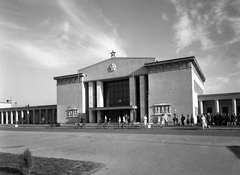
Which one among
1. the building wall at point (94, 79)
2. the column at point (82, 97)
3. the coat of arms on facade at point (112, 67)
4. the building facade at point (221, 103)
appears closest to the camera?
the building facade at point (221, 103)

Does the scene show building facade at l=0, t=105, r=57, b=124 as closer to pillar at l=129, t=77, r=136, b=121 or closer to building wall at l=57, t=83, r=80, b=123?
building wall at l=57, t=83, r=80, b=123

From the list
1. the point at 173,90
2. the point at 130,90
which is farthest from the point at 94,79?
the point at 173,90

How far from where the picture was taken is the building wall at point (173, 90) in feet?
126

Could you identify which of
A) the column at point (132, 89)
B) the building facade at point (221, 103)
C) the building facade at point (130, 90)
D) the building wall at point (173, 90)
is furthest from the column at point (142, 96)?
the building facade at point (221, 103)

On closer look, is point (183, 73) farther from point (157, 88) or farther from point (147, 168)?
point (147, 168)

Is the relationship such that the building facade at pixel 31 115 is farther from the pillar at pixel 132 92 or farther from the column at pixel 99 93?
the pillar at pixel 132 92

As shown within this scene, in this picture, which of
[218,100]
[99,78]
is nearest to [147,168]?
[218,100]

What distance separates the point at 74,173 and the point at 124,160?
2.59 m

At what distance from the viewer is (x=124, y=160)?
8.95m

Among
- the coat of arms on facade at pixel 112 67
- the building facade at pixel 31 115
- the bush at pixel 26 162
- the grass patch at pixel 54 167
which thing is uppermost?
the coat of arms on facade at pixel 112 67

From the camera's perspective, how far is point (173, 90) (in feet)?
131

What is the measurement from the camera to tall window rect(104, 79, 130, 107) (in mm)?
47906

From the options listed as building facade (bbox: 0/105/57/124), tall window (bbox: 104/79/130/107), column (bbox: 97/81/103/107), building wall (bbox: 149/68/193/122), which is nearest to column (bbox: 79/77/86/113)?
column (bbox: 97/81/103/107)

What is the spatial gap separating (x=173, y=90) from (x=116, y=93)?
13820 millimetres
